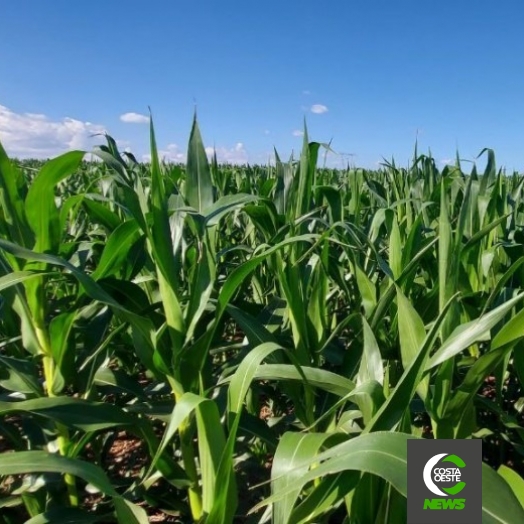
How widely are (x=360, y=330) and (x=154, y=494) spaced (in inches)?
26.5

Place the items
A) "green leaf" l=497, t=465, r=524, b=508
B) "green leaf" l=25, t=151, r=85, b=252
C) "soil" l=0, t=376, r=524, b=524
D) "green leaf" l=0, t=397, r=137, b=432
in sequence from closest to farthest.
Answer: "green leaf" l=497, t=465, r=524, b=508
"green leaf" l=0, t=397, r=137, b=432
"green leaf" l=25, t=151, r=85, b=252
"soil" l=0, t=376, r=524, b=524

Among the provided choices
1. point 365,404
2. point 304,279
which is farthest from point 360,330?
point 365,404

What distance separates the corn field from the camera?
778 millimetres

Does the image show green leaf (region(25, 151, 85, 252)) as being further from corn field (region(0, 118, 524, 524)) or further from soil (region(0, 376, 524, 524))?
soil (region(0, 376, 524, 524))

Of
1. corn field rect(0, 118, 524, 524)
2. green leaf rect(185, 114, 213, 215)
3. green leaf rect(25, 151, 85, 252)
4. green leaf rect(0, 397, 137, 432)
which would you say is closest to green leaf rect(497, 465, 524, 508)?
corn field rect(0, 118, 524, 524)

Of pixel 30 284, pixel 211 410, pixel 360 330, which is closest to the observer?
pixel 211 410

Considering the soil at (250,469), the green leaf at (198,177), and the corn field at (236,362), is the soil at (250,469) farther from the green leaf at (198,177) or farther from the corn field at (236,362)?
the green leaf at (198,177)

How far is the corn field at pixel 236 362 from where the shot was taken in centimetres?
78

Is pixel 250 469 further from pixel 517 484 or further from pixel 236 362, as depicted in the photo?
pixel 517 484

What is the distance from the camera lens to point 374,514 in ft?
2.69

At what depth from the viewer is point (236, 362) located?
129 cm

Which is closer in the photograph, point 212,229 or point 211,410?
point 211,410

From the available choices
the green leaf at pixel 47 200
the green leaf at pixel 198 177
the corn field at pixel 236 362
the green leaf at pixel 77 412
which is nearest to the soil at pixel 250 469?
the corn field at pixel 236 362

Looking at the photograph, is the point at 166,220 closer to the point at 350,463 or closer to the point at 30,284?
the point at 30,284
